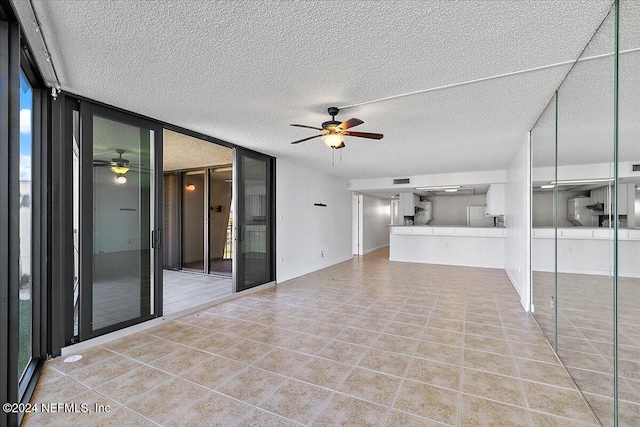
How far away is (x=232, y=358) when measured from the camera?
8.95ft

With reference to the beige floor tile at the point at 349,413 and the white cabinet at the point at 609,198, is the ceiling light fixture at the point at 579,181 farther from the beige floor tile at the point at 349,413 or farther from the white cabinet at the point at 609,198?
the beige floor tile at the point at 349,413

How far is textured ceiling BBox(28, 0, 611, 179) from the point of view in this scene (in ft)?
5.45

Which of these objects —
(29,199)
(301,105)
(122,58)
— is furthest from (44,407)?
(301,105)

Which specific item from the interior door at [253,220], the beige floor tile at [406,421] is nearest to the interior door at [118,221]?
the interior door at [253,220]

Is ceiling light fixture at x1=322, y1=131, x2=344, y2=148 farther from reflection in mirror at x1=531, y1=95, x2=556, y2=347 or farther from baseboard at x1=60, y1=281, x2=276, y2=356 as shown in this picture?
baseboard at x1=60, y1=281, x2=276, y2=356

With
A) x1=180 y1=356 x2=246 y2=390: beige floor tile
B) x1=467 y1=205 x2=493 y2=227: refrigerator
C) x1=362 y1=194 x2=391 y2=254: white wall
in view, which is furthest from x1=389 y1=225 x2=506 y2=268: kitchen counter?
x1=180 y1=356 x2=246 y2=390: beige floor tile

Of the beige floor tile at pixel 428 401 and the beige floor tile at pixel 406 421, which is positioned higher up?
the beige floor tile at pixel 406 421

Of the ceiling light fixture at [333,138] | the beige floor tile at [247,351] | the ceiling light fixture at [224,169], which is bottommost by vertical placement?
the beige floor tile at [247,351]

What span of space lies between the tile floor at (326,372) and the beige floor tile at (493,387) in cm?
1

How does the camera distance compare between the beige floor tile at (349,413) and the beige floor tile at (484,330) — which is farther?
the beige floor tile at (484,330)

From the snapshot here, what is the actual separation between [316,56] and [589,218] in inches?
90.0

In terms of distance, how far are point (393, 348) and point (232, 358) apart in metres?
1.55

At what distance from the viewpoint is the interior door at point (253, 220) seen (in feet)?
16.2

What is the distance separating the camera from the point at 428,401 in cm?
210
